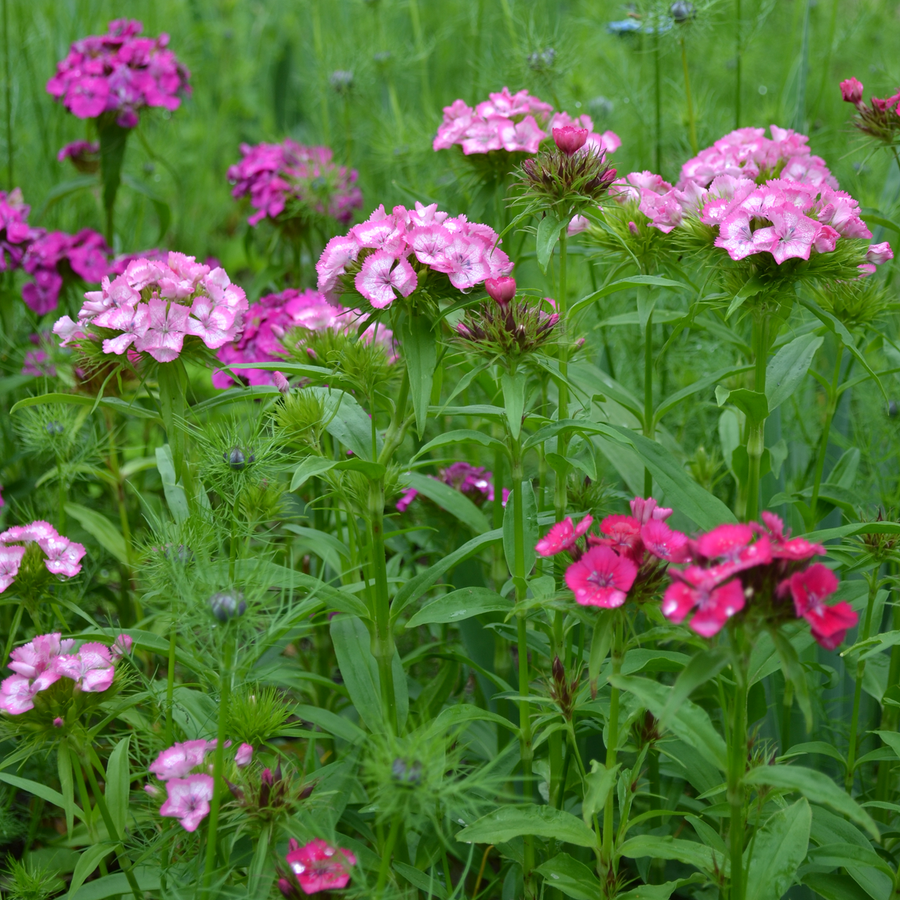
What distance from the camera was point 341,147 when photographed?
389 cm

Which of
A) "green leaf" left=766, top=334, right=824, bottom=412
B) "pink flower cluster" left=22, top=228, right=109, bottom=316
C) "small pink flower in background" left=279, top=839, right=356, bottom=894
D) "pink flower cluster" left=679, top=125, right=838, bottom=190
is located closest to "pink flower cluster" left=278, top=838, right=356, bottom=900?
"small pink flower in background" left=279, top=839, right=356, bottom=894

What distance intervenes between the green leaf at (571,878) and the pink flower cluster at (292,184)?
74.0 inches

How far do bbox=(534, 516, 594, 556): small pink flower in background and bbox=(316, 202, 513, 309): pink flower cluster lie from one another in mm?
372

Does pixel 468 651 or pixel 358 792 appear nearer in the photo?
pixel 358 792

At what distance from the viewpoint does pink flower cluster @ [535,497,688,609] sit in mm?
1097

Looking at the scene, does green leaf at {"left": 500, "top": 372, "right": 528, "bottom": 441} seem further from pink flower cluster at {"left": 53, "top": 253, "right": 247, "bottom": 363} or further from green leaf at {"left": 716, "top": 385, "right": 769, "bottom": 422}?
pink flower cluster at {"left": 53, "top": 253, "right": 247, "bottom": 363}

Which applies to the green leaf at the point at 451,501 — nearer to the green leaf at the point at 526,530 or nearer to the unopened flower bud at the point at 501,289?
the green leaf at the point at 526,530

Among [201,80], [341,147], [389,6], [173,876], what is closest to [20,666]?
[173,876]

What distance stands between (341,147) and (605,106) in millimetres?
1279

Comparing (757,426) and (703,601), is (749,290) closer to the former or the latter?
(757,426)

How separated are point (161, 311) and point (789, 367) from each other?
110cm

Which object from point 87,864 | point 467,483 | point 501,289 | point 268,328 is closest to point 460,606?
point 501,289

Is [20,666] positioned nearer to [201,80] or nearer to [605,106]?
[605,106]

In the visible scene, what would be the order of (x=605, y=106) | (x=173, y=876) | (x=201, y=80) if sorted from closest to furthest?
(x=173, y=876) → (x=605, y=106) → (x=201, y=80)
